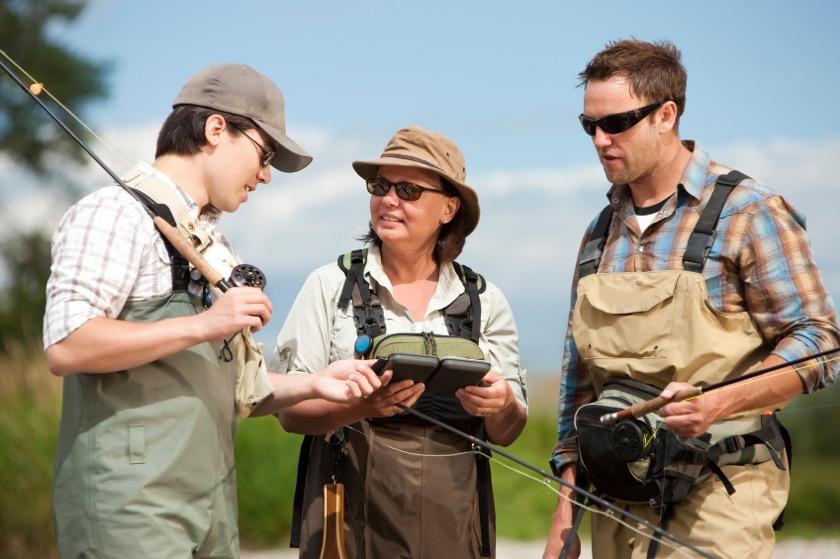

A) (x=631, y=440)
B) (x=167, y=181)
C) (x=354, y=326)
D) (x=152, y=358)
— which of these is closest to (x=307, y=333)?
(x=354, y=326)

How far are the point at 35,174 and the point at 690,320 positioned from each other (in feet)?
44.8

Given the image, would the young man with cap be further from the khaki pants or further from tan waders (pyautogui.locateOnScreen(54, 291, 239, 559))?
the khaki pants

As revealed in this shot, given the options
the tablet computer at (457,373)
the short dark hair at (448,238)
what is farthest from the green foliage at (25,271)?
the tablet computer at (457,373)

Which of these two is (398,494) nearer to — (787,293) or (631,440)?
(631,440)

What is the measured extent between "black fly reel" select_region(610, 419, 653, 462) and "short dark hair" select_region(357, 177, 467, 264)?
41.3 inches

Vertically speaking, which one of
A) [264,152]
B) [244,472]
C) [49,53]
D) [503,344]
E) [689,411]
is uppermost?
[49,53]

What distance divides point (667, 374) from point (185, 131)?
1.70 m

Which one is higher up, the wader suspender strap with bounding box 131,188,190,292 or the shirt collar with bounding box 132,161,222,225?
the shirt collar with bounding box 132,161,222,225

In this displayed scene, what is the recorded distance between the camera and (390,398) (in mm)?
3762

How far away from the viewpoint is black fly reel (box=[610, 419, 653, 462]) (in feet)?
11.8

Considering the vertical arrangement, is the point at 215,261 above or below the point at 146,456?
above

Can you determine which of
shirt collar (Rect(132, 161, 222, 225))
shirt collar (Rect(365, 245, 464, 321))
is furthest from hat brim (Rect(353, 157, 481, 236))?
shirt collar (Rect(132, 161, 222, 225))

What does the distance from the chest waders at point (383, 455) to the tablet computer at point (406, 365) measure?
0.05 m

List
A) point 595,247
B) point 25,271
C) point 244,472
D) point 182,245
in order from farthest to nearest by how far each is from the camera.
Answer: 1. point 25,271
2. point 244,472
3. point 595,247
4. point 182,245
